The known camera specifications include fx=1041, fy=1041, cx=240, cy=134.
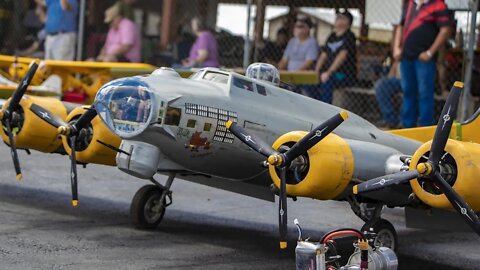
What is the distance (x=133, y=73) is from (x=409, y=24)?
16.3 feet

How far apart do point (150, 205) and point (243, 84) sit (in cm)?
213

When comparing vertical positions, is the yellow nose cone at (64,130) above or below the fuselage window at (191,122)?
below

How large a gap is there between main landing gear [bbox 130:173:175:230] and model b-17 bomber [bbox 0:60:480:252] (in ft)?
0.04

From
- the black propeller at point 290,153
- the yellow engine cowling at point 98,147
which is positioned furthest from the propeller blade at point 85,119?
the black propeller at point 290,153

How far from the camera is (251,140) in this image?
35.5 ft

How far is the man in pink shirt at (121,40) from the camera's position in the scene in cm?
2208

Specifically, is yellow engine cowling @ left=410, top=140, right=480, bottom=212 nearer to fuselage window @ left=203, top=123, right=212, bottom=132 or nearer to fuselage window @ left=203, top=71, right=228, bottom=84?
fuselage window @ left=203, top=123, right=212, bottom=132

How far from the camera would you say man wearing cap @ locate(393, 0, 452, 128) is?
18.0m

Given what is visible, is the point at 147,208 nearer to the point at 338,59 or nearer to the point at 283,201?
the point at 283,201

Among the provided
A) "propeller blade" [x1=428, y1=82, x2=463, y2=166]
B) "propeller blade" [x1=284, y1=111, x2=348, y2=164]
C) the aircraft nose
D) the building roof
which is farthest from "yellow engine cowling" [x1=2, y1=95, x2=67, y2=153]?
the building roof

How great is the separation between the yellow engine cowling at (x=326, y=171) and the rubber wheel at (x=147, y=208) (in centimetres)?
290

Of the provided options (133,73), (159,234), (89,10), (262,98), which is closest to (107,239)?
(159,234)

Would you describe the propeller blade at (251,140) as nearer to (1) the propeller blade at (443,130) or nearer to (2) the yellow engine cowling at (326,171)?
(2) the yellow engine cowling at (326,171)

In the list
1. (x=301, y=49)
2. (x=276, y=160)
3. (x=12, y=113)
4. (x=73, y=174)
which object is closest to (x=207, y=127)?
(x=276, y=160)
